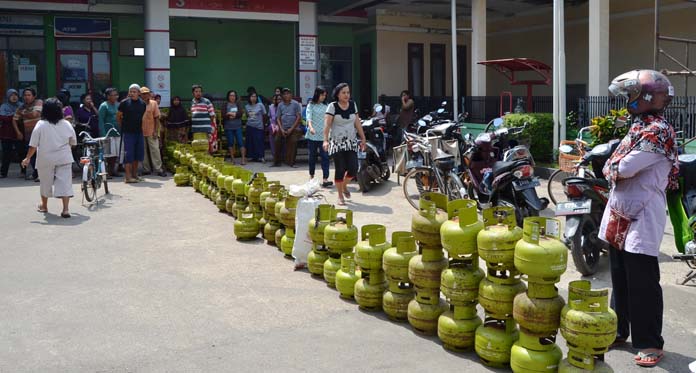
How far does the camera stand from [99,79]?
21016 millimetres

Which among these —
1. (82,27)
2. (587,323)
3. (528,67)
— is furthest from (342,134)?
(82,27)

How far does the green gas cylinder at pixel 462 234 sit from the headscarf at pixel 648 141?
0.95 metres

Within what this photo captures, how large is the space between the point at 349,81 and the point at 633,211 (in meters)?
20.4

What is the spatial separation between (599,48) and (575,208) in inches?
414

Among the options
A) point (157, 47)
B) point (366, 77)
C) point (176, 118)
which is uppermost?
point (157, 47)

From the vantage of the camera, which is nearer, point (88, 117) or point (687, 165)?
point (687, 165)

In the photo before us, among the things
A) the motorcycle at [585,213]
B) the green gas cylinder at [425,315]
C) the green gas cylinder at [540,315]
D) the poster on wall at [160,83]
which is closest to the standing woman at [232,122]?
the poster on wall at [160,83]

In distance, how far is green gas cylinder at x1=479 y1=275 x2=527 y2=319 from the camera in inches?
179

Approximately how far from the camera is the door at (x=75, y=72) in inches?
803

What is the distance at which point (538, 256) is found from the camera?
4.29 m

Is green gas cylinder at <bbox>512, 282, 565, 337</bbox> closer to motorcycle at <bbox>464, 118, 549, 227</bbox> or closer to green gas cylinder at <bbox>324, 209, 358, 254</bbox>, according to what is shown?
green gas cylinder at <bbox>324, 209, 358, 254</bbox>

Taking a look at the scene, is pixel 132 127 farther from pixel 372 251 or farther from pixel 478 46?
pixel 478 46

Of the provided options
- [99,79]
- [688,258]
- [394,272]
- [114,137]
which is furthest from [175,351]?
Result: [99,79]

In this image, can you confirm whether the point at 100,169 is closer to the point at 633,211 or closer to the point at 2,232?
the point at 2,232
